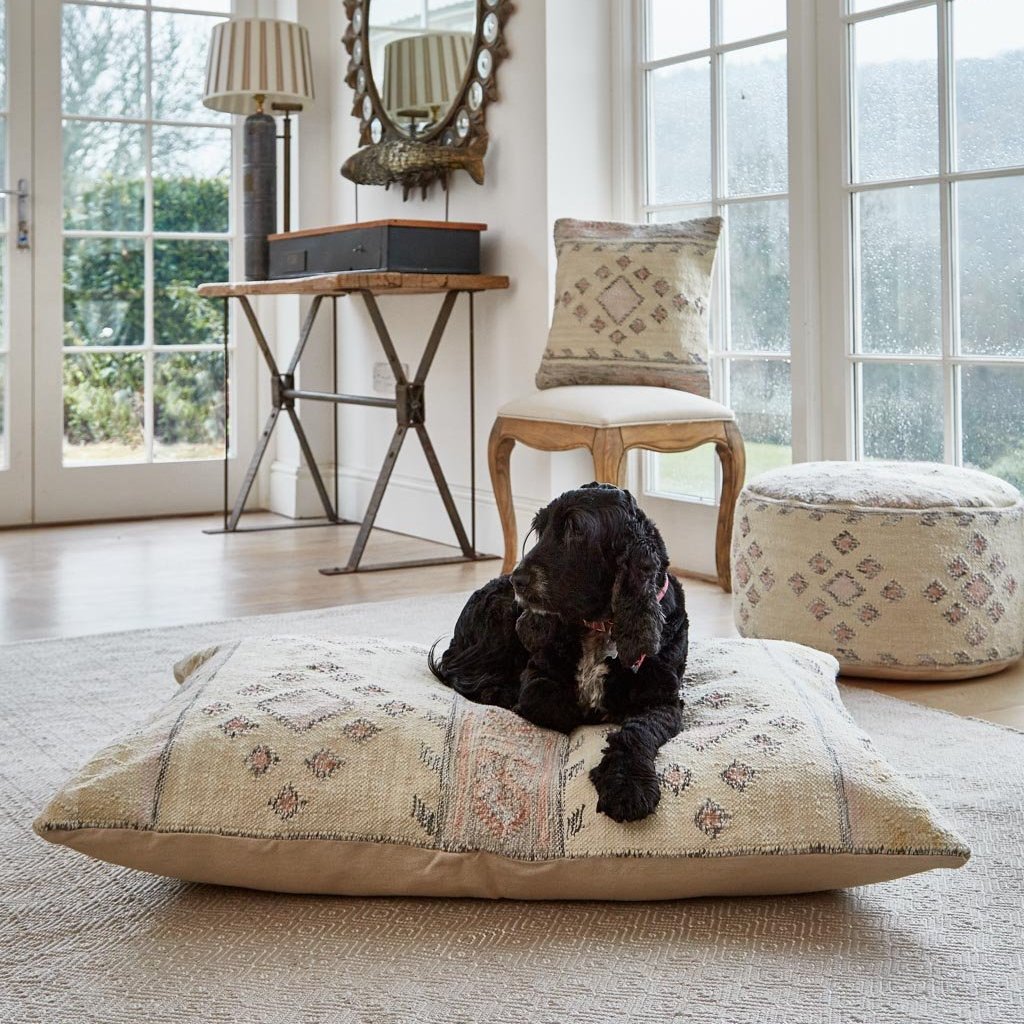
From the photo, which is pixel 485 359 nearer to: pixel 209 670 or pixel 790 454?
pixel 790 454

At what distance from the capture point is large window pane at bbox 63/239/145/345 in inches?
202

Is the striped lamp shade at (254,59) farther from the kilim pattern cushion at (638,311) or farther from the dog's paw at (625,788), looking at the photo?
the dog's paw at (625,788)

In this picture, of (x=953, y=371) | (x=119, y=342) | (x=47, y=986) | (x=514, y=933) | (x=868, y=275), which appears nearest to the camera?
(x=47, y=986)

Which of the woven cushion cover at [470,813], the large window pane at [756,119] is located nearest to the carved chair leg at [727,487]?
the large window pane at [756,119]

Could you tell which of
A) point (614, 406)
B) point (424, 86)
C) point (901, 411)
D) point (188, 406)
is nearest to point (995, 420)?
point (901, 411)

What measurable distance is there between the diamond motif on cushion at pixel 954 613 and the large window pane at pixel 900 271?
89 cm

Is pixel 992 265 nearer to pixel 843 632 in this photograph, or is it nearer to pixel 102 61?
pixel 843 632

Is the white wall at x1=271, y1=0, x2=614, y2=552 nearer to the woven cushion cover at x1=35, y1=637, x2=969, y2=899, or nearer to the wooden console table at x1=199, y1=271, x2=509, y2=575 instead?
the wooden console table at x1=199, y1=271, x2=509, y2=575

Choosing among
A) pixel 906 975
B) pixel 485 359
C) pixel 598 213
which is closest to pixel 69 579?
pixel 485 359

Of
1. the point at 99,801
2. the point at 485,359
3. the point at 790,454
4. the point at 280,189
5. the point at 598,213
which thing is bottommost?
the point at 99,801

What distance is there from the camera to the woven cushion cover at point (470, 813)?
1.55 metres

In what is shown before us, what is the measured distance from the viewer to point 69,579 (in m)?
3.98

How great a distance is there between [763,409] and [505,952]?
101 inches

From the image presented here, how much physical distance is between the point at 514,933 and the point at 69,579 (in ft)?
9.10
